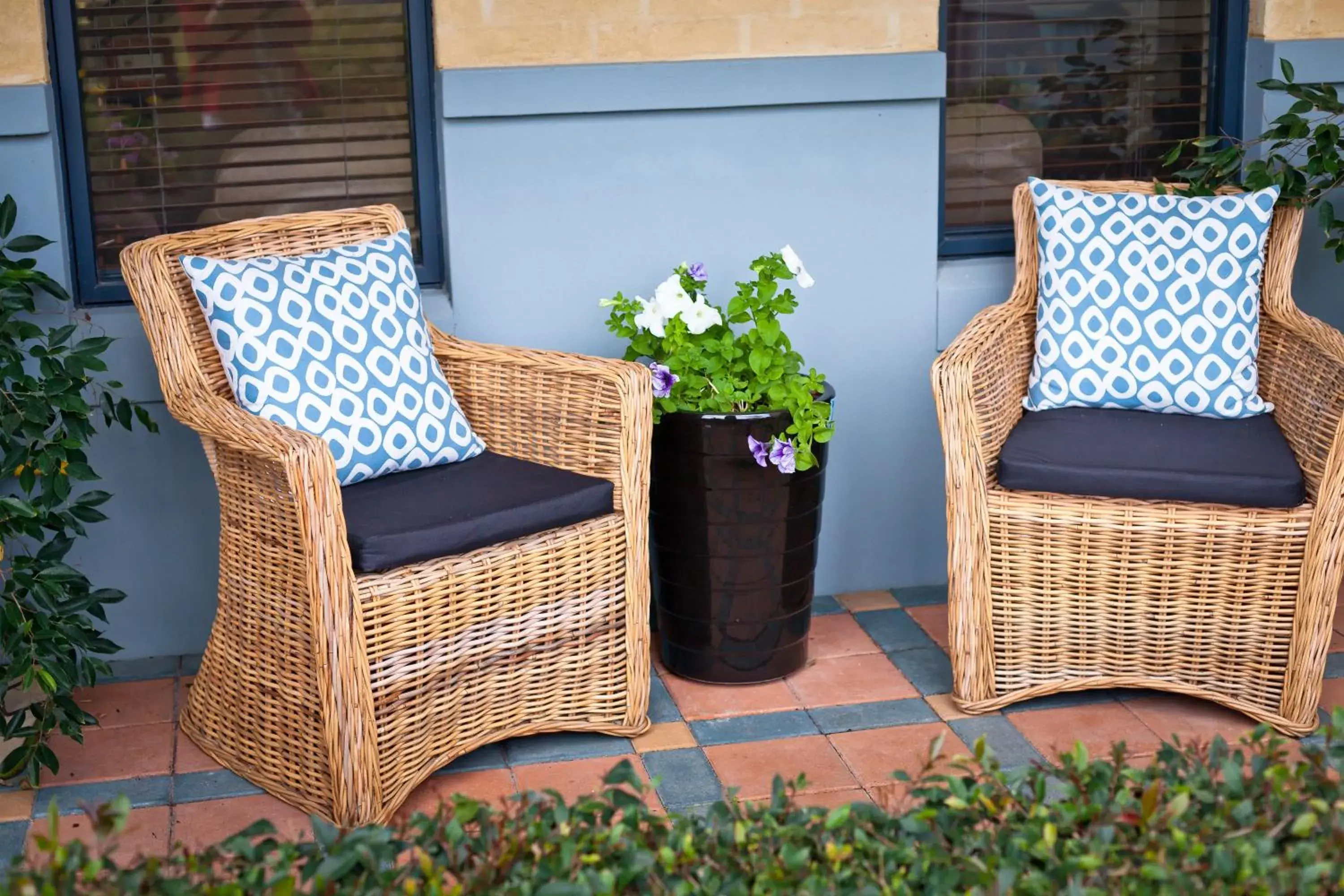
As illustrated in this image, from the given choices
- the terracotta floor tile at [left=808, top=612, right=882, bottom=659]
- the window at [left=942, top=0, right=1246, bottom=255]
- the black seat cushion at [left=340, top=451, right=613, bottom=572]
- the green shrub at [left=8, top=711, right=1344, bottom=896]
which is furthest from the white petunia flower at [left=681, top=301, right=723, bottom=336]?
the green shrub at [left=8, top=711, right=1344, bottom=896]

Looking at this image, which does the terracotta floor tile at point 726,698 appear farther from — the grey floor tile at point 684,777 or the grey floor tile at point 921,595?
the grey floor tile at point 921,595

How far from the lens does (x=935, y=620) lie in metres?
3.20

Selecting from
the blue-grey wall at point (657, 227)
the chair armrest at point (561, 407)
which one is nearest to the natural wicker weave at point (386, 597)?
the chair armrest at point (561, 407)

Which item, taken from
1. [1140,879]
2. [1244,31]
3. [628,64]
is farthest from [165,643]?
[1244,31]

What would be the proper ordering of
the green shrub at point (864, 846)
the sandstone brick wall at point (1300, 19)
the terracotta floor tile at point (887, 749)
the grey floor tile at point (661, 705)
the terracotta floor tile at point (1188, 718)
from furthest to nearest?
1. the sandstone brick wall at point (1300, 19)
2. the grey floor tile at point (661, 705)
3. the terracotta floor tile at point (1188, 718)
4. the terracotta floor tile at point (887, 749)
5. the green shrub at point (864, 846)

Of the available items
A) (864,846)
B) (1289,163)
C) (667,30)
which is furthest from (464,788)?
(1289,163)

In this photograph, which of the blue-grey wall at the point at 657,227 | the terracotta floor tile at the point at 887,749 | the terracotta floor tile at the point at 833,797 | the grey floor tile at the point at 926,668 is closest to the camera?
the terracotta floor tile at the point at 833,797

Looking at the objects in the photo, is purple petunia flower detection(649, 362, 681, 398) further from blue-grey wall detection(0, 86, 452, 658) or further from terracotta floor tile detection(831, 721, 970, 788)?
terracotta floor tile detection(831, 721, 970, 788)

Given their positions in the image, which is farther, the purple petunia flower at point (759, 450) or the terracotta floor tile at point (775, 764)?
the purple petunia flower at point (759, 450)

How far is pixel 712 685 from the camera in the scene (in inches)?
113

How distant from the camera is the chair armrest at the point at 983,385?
2.59 metres

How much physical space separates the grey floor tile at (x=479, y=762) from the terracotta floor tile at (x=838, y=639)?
701mm

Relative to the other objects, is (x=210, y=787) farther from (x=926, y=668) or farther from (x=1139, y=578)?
(x=1139, y=578)

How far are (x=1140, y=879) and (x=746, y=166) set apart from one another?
2.20 metres
